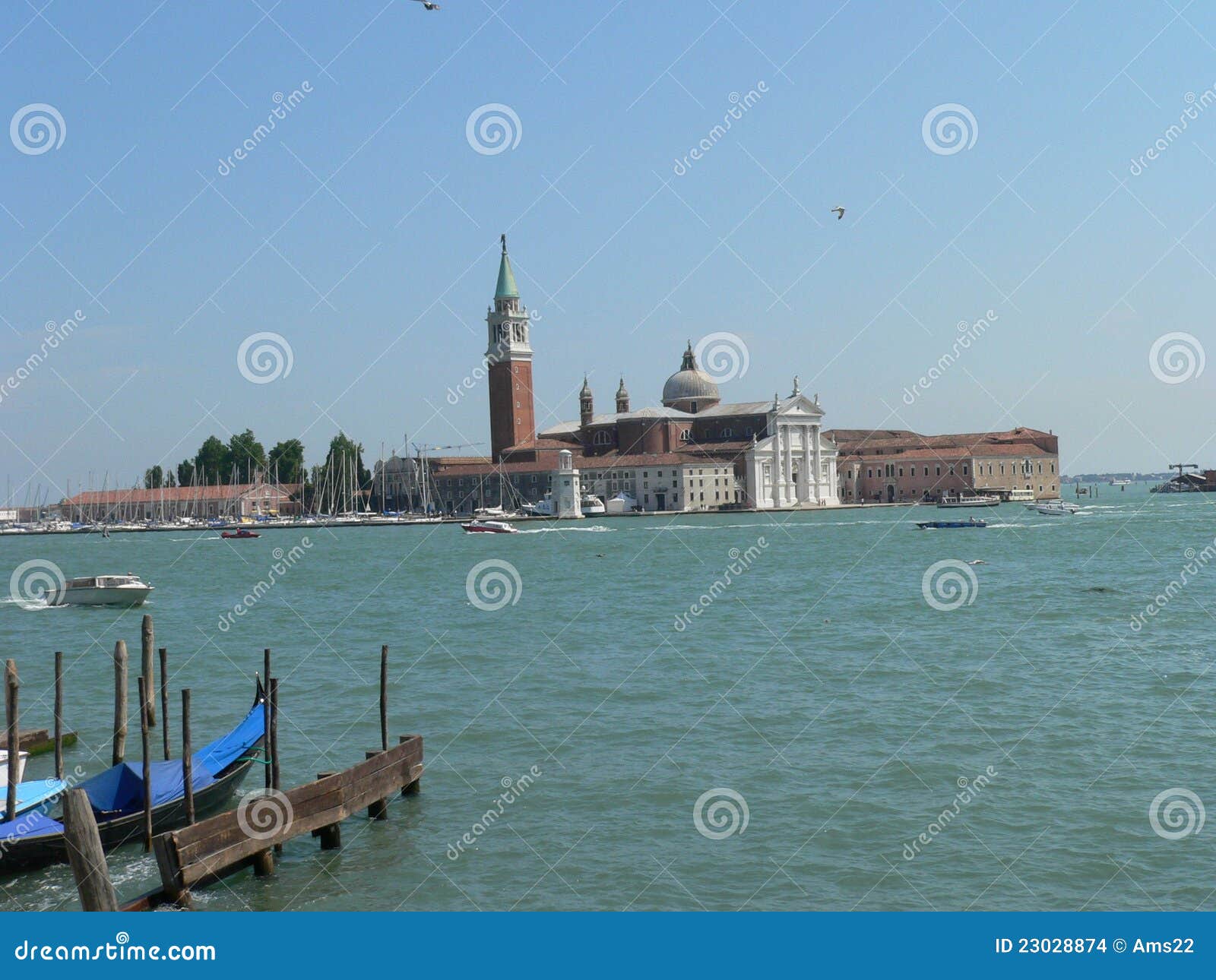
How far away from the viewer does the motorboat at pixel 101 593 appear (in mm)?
23297

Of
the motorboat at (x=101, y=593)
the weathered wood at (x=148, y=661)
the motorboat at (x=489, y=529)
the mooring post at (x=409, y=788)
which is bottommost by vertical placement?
the mooring post at (x=409, y=788)

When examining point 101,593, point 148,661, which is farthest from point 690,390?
point 148,661

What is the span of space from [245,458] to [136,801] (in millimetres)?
73575

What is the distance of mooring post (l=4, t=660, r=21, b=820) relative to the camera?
23.7ft

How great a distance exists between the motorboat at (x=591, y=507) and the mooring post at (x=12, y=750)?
58.2 meters

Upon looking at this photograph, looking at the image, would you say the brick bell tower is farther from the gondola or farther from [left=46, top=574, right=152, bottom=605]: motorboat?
the gondola

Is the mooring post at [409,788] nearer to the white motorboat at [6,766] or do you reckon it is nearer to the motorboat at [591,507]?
the white motorboat at [6,766]

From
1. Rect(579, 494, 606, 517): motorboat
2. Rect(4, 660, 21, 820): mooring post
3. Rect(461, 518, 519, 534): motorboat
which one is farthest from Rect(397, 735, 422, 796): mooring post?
Rect(579, 494, 606, 517): motorboat

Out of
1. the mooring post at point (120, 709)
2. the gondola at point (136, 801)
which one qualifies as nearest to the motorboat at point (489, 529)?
the mooring post at point (120, 709)

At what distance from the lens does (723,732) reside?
10.2m

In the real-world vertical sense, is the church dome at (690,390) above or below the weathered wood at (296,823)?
above

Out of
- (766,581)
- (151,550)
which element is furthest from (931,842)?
(151,550)

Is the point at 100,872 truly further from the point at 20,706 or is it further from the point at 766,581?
the point at 766,581

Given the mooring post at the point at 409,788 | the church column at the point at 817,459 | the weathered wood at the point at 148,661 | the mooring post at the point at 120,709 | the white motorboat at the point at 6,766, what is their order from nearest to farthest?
the white motorboat at the point at 6,766, the mooring post at the point at 409,788, the mooring post at the point at 120,709, the weathered wood at the point at 148,661, the church column at the point at 817,459
